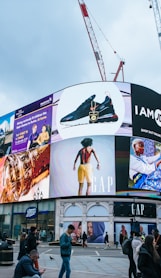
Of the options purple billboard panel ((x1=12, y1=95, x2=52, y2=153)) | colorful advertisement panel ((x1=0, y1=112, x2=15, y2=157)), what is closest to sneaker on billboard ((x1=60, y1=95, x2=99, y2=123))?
purple billboard panel ((x1=12, y1=95, x2=52, y2=153))

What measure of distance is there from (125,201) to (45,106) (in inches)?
826

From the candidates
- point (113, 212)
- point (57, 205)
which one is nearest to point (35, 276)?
point (113, 212)

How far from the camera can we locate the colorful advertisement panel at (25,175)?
169 feet

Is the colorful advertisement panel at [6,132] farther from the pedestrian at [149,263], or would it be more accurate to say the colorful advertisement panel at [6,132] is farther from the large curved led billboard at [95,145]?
the pedestrian at [149,263]

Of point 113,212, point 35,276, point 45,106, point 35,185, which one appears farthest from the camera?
point 45,106

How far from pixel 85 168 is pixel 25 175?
12.8m

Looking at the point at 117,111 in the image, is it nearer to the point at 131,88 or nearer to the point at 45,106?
the point at 131,88

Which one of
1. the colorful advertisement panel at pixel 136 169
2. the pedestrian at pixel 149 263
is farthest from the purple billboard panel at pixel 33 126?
the pedestrian at pixel 149 263

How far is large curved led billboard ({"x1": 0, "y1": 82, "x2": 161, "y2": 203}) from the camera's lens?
153 ft

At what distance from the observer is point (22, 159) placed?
57.2 meters

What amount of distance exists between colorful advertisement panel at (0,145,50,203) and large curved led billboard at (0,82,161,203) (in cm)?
15

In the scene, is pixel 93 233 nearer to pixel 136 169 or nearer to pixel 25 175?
pixel 136 169

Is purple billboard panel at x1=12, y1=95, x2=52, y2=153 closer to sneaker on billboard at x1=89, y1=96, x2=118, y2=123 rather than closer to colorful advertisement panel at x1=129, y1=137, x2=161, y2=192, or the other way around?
sneaker on billboard at x1=89, y1=96, x2=118, y2=123

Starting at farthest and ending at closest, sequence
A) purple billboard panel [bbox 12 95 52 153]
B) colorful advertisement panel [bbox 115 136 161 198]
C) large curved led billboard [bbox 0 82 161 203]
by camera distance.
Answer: purple billboard panel [bbox 12 95 52 153]
large curved led billboard [bbox 0 82 161 203]
colorful advertisement panel [bbox 115 136 161 198]
